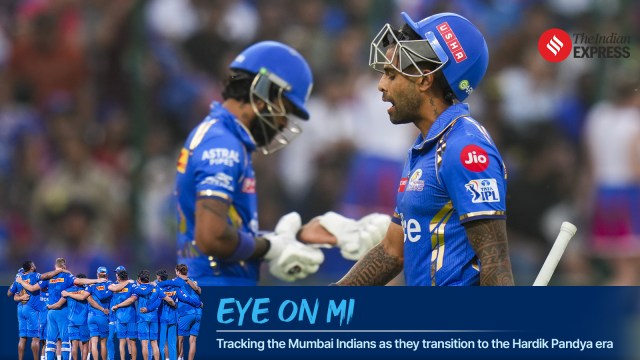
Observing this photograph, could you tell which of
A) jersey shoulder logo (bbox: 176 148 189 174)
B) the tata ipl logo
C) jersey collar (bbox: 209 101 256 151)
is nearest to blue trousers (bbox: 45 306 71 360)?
jersey shoulder logo (bbox: 176 148 189 174)

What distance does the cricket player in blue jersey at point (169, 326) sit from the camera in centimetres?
584

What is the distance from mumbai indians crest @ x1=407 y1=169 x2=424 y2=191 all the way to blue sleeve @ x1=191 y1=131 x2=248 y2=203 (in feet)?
6.29

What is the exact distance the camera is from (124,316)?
236 inches

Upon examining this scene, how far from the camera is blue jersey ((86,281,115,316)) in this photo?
6.11m

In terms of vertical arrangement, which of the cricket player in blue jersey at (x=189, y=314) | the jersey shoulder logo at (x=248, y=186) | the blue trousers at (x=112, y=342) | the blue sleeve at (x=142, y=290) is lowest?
the blue trousers at (x=112, y=342)

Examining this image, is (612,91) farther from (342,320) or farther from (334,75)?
(342,320)

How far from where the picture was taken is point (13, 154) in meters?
13.4

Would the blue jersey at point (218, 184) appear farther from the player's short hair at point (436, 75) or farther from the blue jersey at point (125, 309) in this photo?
the player's short hair at point (436, 75)

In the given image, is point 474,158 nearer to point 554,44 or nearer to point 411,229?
point 411,229

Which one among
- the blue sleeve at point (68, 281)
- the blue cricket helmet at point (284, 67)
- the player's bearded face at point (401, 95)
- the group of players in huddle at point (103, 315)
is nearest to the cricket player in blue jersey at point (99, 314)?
the group of players in huddle at point (103, 315)

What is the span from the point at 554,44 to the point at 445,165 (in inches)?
331

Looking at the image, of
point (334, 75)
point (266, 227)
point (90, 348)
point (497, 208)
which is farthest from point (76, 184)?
point (497, 208)

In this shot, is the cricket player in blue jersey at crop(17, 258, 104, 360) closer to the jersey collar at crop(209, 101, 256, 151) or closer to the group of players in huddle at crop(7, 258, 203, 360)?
the group of players in huddle at crop(7, 258, 203, 360)

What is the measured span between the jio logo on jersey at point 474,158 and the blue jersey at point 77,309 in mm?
2139
